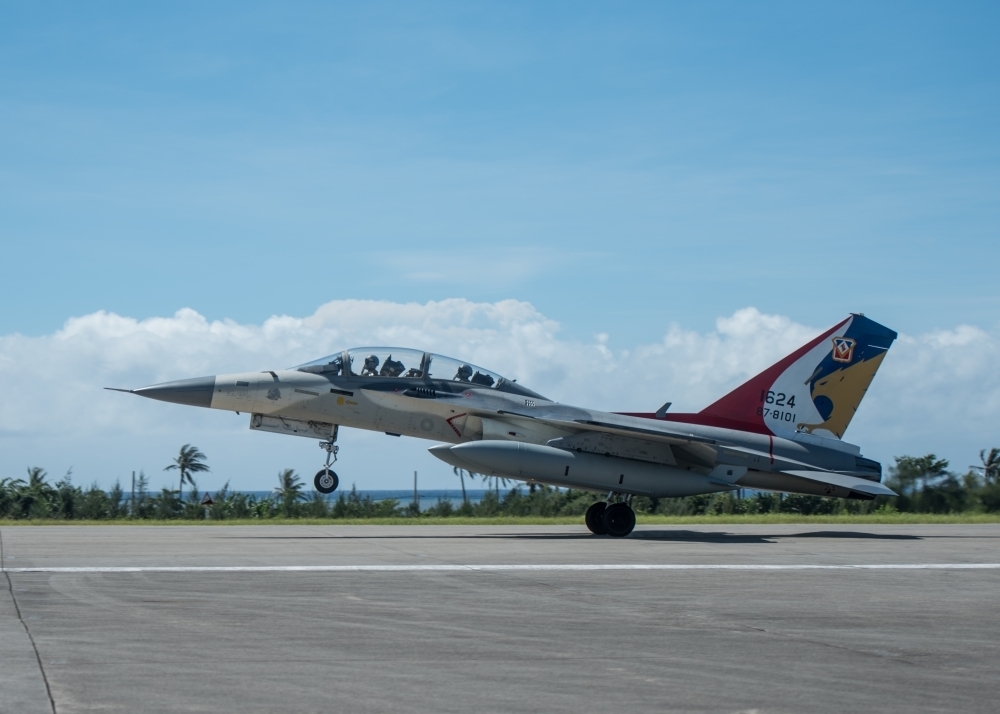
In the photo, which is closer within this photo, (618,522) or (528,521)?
(618,522)

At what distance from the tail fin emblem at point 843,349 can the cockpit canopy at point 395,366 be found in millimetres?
6920

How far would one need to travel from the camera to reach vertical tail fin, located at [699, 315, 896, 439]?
1947 cm

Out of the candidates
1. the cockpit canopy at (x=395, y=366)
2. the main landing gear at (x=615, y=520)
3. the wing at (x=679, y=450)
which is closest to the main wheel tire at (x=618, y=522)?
the main landing gear at (x=615, y=520)

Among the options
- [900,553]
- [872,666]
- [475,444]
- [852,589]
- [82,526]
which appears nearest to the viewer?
[872,666]

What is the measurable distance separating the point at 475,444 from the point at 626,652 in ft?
32.4

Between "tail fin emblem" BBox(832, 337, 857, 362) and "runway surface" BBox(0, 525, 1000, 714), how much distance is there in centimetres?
617

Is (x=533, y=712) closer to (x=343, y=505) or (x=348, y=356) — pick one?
Result: (x=348, y=356)

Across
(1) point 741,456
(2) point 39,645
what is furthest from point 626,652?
(1) point 741,456

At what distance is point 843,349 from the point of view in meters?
19.8

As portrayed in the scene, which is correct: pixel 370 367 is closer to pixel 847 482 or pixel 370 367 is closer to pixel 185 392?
pixel 185 392

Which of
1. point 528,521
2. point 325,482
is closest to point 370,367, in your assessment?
point 325,482

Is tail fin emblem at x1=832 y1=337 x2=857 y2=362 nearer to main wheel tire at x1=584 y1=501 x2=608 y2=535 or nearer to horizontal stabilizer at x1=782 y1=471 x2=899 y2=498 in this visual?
horizontal stabilizer at x1=782 y1=471 x2=899 y2=498

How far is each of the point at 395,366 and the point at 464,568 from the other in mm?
6434

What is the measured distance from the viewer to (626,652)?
6.65m
